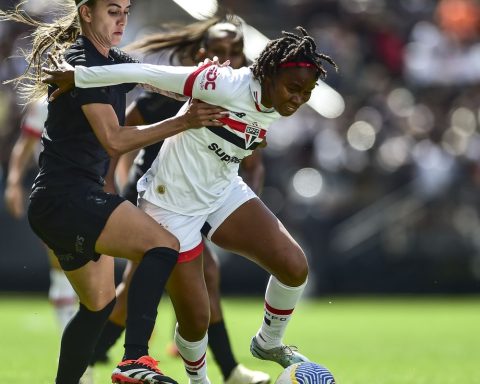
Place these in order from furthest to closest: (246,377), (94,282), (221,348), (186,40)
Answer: (186,40) < (221,348) < (246,377) < (94,282)

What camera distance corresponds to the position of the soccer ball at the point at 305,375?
217 inches

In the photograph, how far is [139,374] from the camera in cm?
483

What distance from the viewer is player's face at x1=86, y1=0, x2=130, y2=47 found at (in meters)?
5.45

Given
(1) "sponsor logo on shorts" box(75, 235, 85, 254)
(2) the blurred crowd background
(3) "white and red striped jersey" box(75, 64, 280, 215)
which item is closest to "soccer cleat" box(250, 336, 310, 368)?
(3) "white and red striped jersey" box(75, 64, 280, 215)

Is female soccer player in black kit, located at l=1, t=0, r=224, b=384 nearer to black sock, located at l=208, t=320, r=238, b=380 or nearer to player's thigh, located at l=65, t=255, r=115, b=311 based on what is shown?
player's thigh, located at l=65, t=255, r=115, b=311

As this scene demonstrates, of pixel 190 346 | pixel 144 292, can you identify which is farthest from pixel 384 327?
pixel 144 292

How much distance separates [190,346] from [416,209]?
9904 mm

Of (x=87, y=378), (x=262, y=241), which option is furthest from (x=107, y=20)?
(x=87, y=378)

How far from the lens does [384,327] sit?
39.2ft

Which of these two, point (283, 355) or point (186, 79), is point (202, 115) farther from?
point (283, 355)

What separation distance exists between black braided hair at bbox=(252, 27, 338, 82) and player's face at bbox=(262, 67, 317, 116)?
0.04 meters

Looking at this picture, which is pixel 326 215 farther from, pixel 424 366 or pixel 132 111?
pixel 132 111

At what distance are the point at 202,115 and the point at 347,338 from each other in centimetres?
594

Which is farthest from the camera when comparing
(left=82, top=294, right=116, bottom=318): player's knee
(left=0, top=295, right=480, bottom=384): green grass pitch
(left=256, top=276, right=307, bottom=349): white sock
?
(left=0, top=295, right=480, bottom=384): green grass pitch
